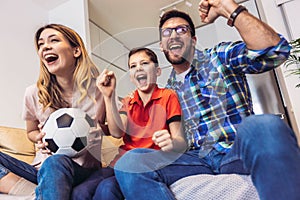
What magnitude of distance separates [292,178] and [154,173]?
0.29m

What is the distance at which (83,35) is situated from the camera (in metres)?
2.23

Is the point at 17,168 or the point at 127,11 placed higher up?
the point at 127,11

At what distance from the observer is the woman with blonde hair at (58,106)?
736 millimetres

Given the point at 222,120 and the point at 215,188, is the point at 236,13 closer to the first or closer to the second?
the point at 222,120

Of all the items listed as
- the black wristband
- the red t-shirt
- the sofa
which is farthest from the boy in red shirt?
the black wristband

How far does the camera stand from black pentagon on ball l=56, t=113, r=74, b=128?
0.81m

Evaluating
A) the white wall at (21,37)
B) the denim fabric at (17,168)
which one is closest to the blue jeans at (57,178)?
the denim fabric at (17,168)

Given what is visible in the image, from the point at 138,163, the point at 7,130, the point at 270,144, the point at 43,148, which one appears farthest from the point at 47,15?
the point at 270,144

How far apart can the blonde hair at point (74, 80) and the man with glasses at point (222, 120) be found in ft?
0.92

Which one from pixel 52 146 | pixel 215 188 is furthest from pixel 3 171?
pixel 215 188

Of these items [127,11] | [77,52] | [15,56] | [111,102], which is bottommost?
[111,102]

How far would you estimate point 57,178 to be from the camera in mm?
713

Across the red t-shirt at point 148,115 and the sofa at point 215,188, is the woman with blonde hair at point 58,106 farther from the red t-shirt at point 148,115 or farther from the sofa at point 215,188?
the sofa at point 215,188

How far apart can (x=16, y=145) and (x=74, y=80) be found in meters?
0.70
